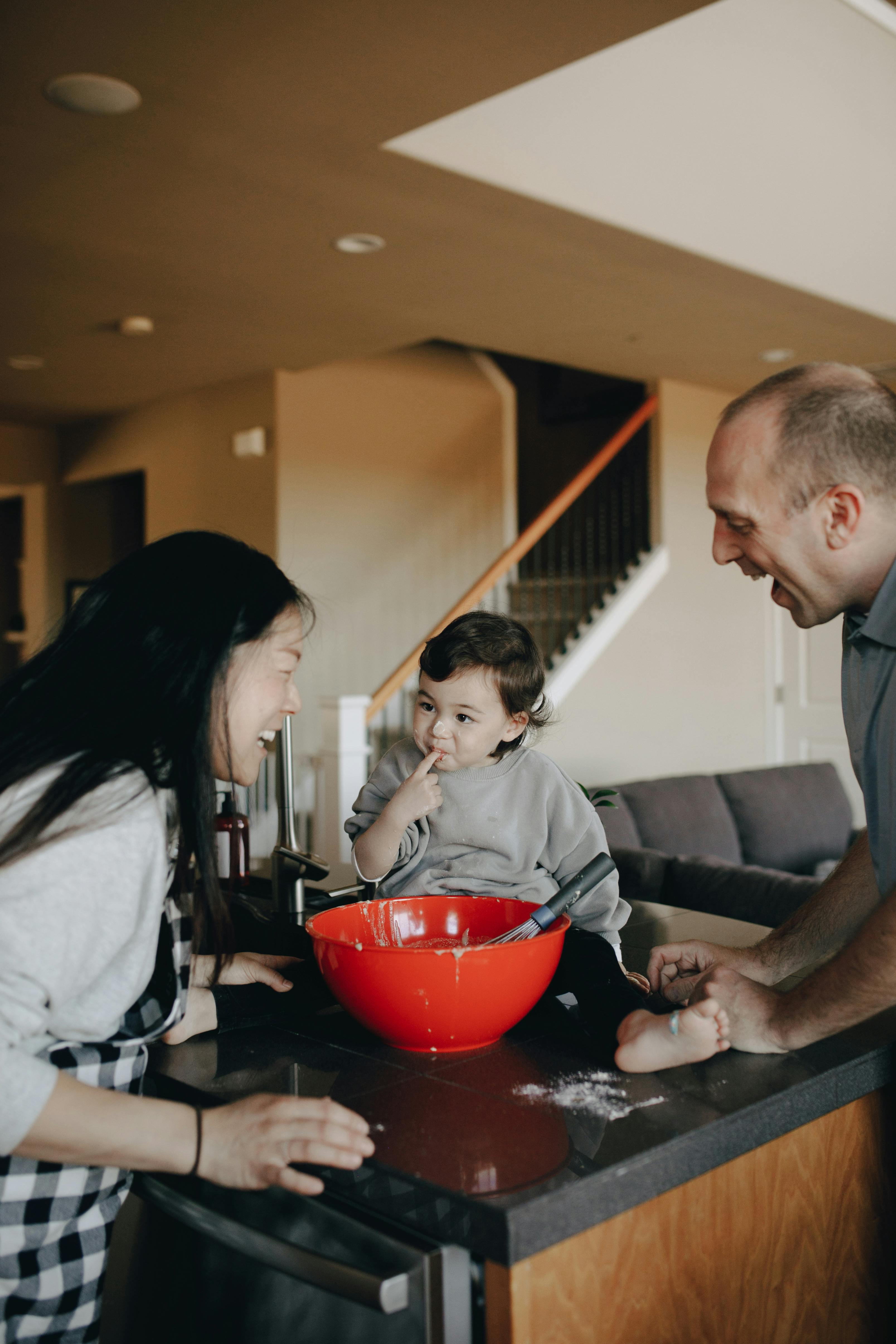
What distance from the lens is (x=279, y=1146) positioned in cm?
90

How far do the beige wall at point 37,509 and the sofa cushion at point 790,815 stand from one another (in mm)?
4814

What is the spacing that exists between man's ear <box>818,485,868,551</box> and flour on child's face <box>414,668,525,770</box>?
1.77ft

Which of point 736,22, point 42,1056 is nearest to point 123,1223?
point 42,1056

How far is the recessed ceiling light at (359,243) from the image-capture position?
352cm

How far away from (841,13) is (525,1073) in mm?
4776

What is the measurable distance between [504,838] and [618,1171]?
633 mm

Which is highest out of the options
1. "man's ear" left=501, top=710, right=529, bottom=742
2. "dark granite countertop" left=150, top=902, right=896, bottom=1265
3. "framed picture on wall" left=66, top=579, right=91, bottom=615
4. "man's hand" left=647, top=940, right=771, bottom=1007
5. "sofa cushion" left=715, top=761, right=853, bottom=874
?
"framed picture on wall" left=66, top=579, right=91, bottom=615

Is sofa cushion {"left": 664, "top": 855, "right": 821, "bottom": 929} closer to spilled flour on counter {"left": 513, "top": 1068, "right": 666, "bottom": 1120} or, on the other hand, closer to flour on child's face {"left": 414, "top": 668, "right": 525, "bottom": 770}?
flour on child's face {"left": 414, "top": 668, "right": 525, "bottom": 770}

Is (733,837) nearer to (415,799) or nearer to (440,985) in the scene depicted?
(415,799)

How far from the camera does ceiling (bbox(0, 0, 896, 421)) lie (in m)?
2.32

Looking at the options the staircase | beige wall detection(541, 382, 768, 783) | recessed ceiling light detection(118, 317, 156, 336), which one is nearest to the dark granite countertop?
the staircase

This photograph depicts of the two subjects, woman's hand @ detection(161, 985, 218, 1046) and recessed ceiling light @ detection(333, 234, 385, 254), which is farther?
recessed ceiling light @ detection(333, 234, 385, 254)

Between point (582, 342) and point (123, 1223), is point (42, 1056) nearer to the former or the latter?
point (123, 1223)

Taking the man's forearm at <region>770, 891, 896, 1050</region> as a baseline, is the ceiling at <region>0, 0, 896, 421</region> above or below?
above
